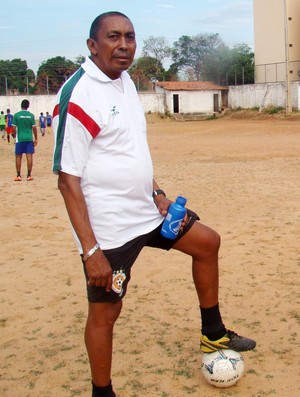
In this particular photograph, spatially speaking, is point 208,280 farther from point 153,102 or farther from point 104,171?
point 153,102

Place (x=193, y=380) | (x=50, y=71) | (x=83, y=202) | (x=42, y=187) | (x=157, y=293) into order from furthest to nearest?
(x=50, y=71) < (x=42, y=187) < (x=157, y=293) < (x=193, y=380) < (x=83, y=202)

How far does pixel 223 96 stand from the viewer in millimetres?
55656

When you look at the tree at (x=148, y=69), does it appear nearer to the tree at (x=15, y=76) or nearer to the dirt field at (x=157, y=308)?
the tree at (x=15, y=76)

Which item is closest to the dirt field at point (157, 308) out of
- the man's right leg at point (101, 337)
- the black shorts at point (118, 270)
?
the man's right leg at point (101, 337)

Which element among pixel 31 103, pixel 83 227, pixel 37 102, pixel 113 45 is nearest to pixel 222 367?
pixel 83 227

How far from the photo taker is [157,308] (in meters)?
4.46

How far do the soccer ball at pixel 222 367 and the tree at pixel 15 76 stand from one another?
Answer: 51381 millimetres

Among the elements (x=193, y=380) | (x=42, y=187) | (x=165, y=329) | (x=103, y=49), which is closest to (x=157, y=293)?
(x=165, y=329)

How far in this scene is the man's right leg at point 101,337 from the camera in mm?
2812

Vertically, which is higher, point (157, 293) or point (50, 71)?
point (50, 71)

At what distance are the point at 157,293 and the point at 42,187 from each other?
704 cm

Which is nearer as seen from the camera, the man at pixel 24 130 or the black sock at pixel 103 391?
the black sock at pixel 103 391

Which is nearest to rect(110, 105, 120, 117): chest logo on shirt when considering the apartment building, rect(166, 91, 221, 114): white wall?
the apartment building

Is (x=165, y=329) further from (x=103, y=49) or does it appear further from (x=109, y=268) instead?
(x=103, y=49)
